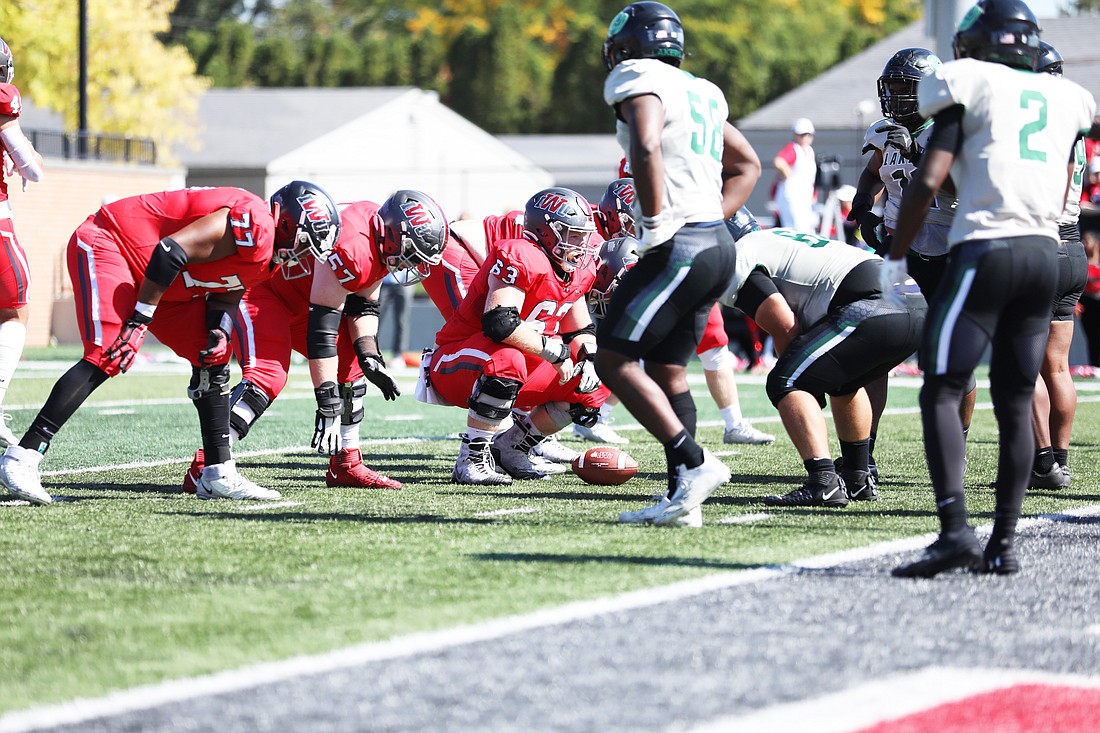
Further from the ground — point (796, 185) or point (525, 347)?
point (796, 185)

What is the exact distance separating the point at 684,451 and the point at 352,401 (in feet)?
7.09

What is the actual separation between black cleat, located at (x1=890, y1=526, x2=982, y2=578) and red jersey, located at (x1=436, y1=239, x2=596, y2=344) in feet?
9.30

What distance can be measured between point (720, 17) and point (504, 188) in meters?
15.7

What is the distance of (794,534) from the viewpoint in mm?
5789

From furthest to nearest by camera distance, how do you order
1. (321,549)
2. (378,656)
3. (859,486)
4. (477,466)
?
(477,466), (859,486), (321,549), (378,656)

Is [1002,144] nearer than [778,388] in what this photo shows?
Yes

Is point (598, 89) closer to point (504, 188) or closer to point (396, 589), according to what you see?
point (504, 188)

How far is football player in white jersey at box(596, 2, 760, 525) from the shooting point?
18.4 ft

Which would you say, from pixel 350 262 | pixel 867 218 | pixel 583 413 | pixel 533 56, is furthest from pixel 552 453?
pixel 533 56

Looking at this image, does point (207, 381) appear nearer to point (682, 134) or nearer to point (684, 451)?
point (684, 451)

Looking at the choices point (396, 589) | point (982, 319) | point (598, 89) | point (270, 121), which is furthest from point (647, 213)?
point (598, 89)

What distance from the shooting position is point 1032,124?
4.86m

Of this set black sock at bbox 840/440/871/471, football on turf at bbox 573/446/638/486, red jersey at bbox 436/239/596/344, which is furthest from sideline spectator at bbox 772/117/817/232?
black sock at bbox 840/440/871/471

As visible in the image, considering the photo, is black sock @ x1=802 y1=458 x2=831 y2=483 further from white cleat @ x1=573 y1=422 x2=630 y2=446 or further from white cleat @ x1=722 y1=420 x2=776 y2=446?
white cleat @ x1=573 y1=422 x2=630 y2=446
